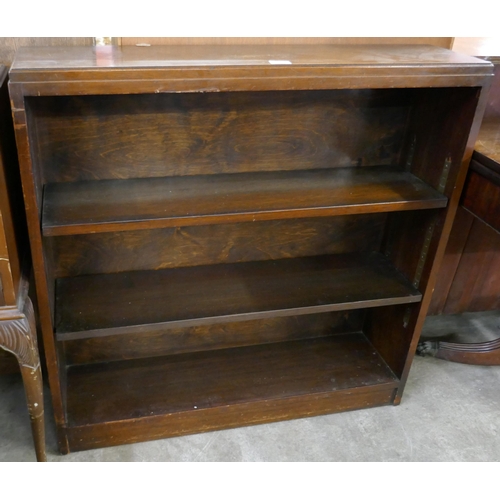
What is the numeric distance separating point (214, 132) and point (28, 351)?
28.2 inches

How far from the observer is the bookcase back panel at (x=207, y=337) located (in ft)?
5.59

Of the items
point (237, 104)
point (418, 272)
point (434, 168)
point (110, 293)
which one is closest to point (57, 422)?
point (110, 293)

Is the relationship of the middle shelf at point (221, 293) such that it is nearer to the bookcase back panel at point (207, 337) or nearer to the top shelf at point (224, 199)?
the bookcase back panel at point (207, 337)

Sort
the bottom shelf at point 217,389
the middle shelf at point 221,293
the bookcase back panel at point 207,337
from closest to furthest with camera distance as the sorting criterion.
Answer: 1. the middle shelf at point 221,293
2. the bottom shelf at point 217,389
3. the bookcase back panel at point 207,337

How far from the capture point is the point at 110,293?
151cm

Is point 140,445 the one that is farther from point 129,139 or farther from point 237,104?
point 237,104

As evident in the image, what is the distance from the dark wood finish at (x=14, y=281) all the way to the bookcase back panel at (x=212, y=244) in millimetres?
174

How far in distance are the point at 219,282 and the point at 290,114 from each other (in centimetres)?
53

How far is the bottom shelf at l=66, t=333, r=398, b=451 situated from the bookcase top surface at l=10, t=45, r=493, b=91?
37.2 inches


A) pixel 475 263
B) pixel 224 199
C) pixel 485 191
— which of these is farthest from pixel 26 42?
pixel 475 263

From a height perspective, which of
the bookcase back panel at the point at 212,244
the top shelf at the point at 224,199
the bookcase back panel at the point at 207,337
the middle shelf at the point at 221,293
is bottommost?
the bookcase back panel at the point at 207,337

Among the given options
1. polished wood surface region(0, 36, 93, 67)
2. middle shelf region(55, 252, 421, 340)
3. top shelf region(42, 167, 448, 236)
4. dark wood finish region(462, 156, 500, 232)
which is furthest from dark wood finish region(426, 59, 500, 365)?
polished wood surface region(0, 36, 93, 67)

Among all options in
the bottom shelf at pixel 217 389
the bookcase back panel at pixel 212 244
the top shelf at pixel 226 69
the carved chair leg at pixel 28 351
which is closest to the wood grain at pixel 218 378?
the bottom shelf at pixel 217 389

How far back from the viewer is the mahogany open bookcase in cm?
120
